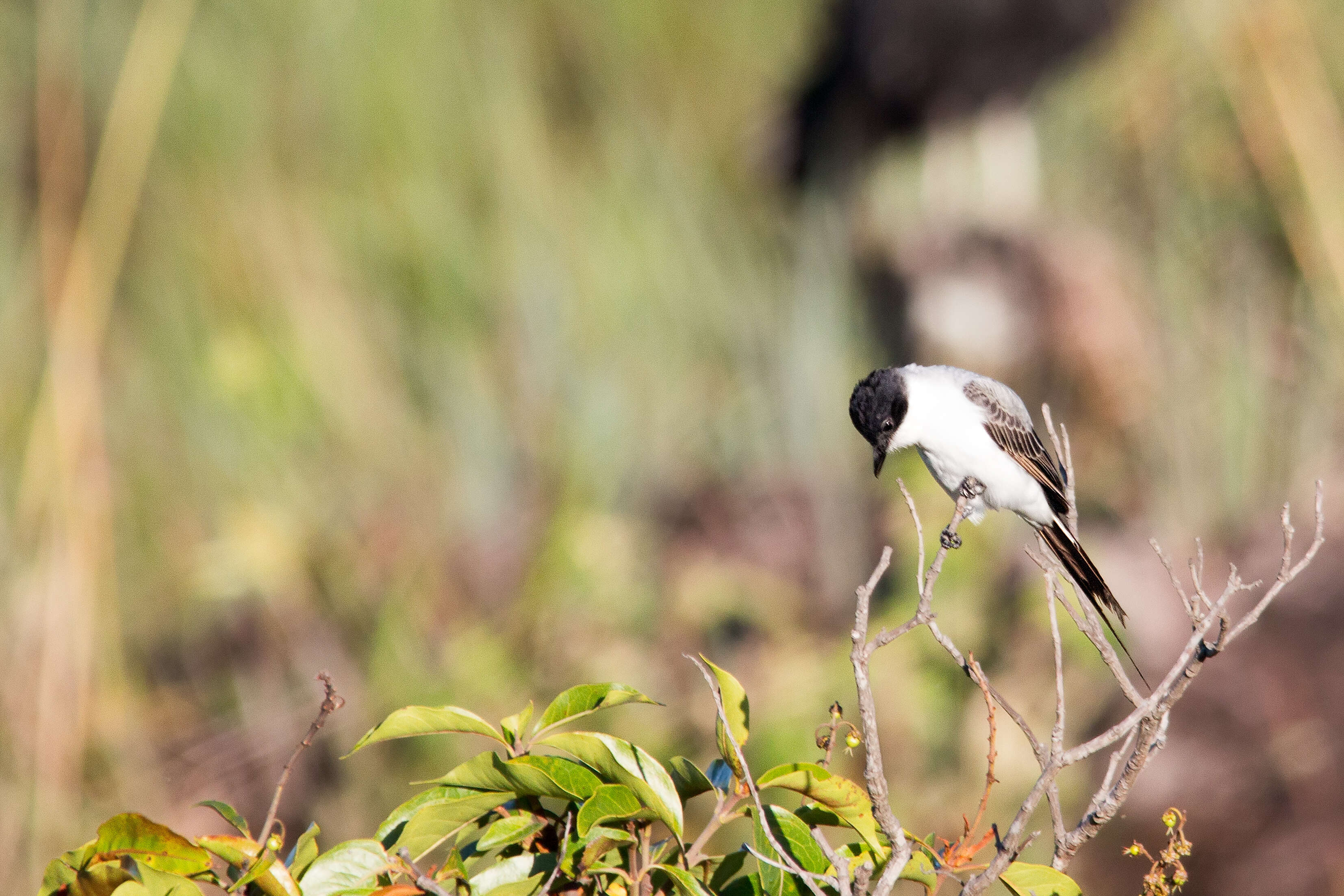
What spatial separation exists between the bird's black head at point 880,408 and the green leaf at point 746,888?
128 cm

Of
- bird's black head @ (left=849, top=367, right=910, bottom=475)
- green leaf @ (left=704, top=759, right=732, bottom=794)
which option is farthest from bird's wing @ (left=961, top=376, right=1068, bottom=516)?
green leaf @ (left=704, top=759, right=732, bottom=794)

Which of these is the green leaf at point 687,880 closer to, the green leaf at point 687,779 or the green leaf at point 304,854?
the green leaf at point 687,779

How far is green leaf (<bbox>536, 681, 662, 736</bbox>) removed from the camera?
121cm

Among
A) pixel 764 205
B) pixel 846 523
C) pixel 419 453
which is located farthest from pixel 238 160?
pixel 846 523

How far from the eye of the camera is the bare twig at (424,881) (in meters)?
1.06

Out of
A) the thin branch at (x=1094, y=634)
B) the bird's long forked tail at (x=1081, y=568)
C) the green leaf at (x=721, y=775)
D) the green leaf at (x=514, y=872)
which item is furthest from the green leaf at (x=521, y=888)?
the bird's long forked tail at (x=1081, y=568)

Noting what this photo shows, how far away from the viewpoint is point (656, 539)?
5102mm

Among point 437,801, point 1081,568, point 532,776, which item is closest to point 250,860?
point 437,801

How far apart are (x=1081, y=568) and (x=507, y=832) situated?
64.3 inches

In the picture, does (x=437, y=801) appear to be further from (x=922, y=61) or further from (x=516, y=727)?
(x=922, y=61)

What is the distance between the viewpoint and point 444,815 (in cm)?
121

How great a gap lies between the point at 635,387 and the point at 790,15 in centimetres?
198

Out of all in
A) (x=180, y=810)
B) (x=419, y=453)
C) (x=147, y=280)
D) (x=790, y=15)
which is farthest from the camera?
(x=790, y=15)

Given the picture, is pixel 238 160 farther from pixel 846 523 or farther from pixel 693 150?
pixel 846 523
